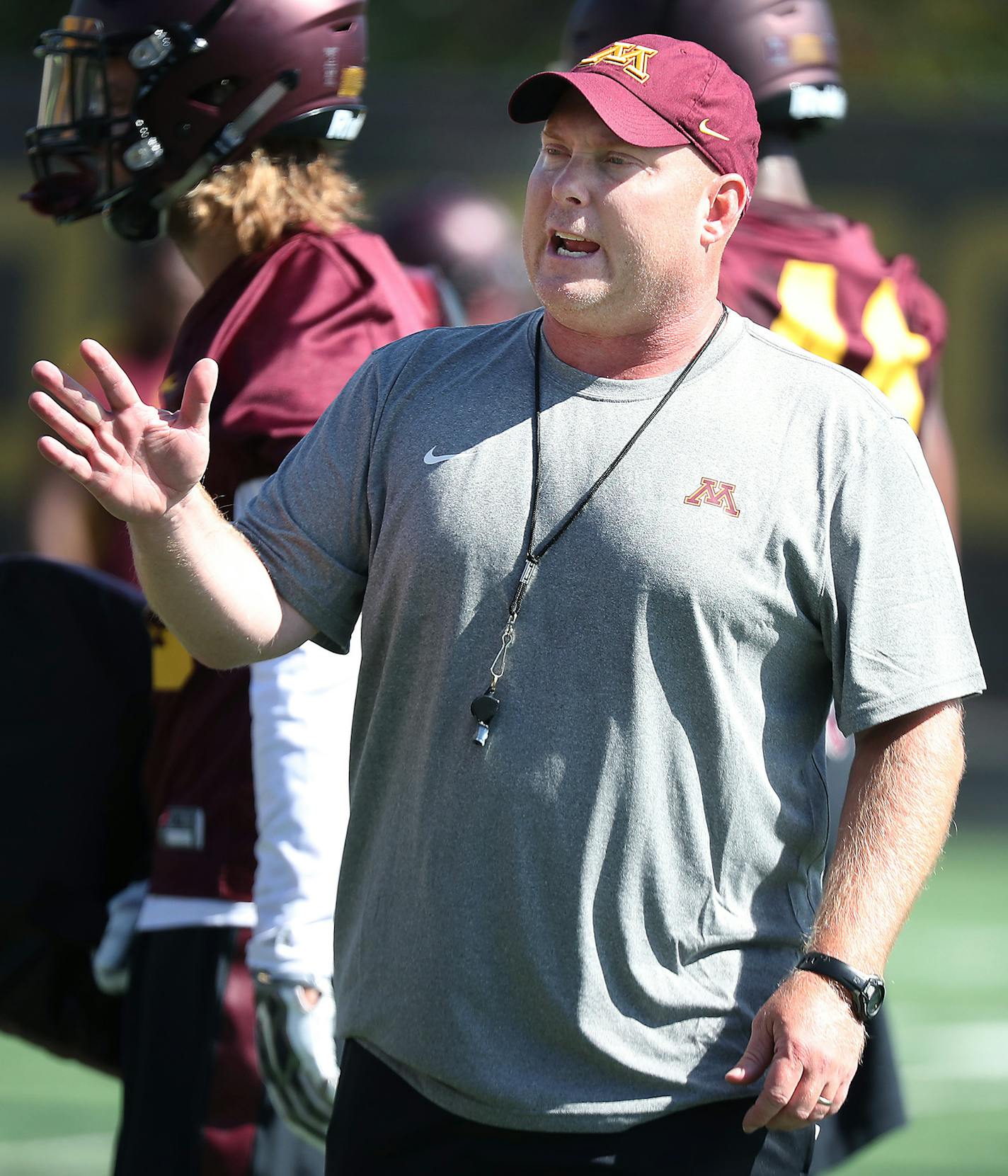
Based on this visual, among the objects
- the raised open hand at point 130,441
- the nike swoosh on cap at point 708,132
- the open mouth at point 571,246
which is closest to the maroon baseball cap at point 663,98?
the nike swoosh on cap at point 708,132

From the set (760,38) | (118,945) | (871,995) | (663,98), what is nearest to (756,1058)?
(871,995)

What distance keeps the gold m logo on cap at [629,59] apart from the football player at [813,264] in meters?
1.36

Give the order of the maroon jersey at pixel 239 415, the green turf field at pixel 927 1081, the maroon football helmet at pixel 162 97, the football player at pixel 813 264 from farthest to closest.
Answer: the green turf field at pixel 927 1081 < the football player at pixel 813 264 < the maroon football helmet at pixel 162 97 < the maroon jersey at pixel 239 415

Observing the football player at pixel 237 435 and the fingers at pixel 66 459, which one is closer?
the fingers at pixel 66 459

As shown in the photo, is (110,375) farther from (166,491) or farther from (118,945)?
(118,945)

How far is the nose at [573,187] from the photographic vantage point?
2.56 m

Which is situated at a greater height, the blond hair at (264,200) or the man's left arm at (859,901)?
the blond hair at (264,200)

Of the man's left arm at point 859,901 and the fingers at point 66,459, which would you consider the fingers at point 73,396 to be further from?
the man's left arm at point 859,901

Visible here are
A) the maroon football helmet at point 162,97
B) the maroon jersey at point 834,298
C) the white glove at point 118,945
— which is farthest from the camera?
the maroon jersey at point 834,298

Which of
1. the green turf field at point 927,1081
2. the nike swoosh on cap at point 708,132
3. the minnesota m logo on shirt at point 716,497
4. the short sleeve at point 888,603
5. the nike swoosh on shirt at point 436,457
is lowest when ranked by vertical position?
the green turf field at point 927,1081

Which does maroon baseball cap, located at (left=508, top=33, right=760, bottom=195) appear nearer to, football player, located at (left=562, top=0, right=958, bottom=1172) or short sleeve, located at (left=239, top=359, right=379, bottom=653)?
short sleeve, located at (left=239, top=359, right=379, bottom=653)

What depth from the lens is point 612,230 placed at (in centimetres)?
255

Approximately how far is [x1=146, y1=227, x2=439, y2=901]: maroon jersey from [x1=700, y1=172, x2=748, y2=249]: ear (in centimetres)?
82

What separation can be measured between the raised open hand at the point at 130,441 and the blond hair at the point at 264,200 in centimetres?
117
